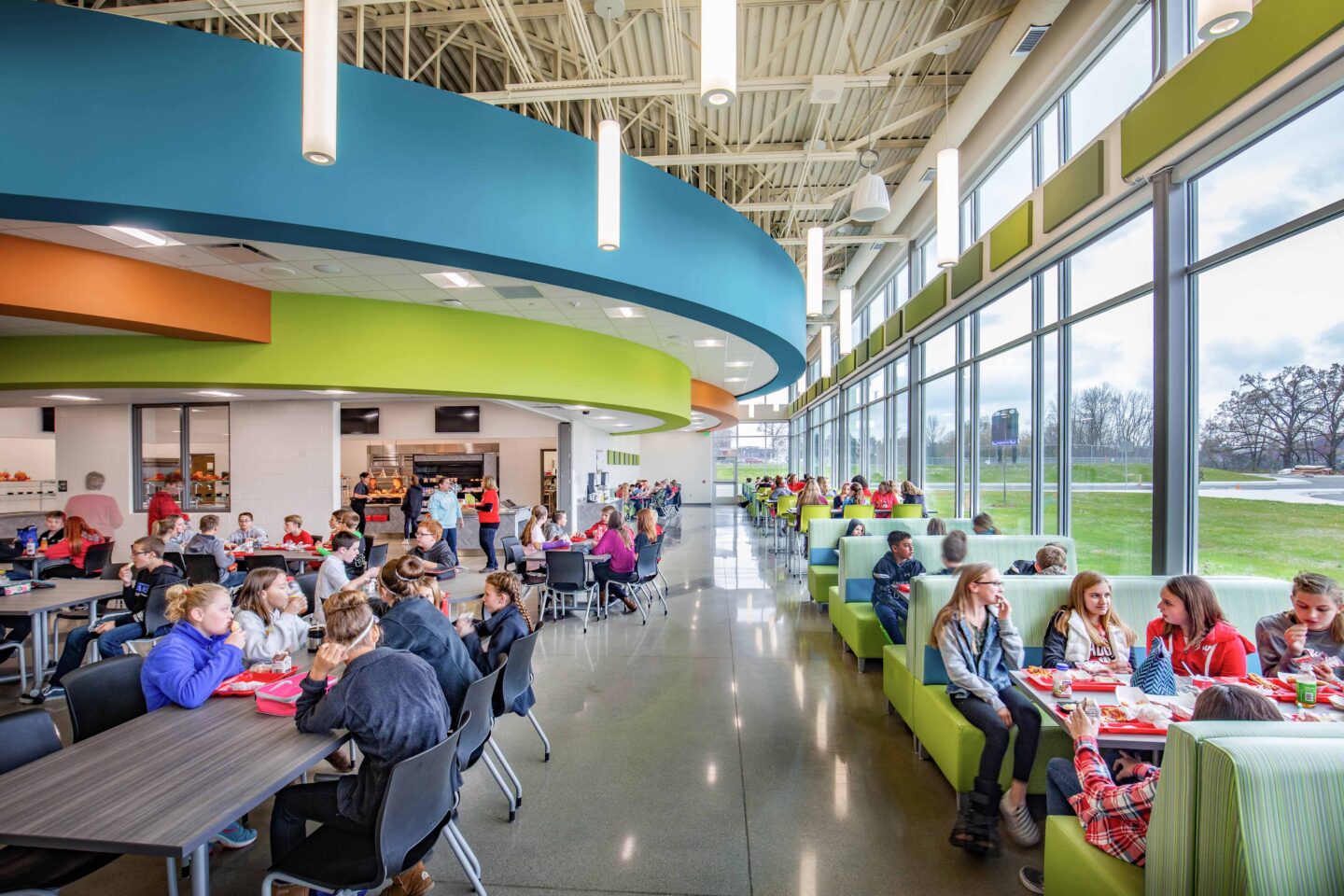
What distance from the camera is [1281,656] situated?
2.95 metres

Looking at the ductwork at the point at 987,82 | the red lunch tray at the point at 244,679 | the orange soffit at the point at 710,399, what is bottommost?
the red lunch tray at the point at 244,679

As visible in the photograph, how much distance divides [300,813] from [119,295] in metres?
4.91

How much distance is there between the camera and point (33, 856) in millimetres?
2004

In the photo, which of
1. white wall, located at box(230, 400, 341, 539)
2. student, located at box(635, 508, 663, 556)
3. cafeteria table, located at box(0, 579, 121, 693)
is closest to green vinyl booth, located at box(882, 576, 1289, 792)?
student, located at box(635, 508, 663, 556)

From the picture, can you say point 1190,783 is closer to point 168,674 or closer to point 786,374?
point 168,674

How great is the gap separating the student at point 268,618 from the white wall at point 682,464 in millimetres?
21874

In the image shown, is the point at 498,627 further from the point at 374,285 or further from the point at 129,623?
the point at 374,285

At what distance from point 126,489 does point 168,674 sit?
31.7 feet

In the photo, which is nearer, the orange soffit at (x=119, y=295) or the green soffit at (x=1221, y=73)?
the green soffit at (x=1221, y=73)

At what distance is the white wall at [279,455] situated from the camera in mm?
9172

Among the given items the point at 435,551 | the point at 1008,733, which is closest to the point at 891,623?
the point at 1008,733

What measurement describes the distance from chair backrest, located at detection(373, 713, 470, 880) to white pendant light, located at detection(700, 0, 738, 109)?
253 centimetres

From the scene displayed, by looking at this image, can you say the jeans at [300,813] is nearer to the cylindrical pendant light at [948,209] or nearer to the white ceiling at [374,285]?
the white ceiling at [374,285]

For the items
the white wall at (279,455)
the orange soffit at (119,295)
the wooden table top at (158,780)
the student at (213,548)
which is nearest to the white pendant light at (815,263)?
the wooden table top at (158,780)
